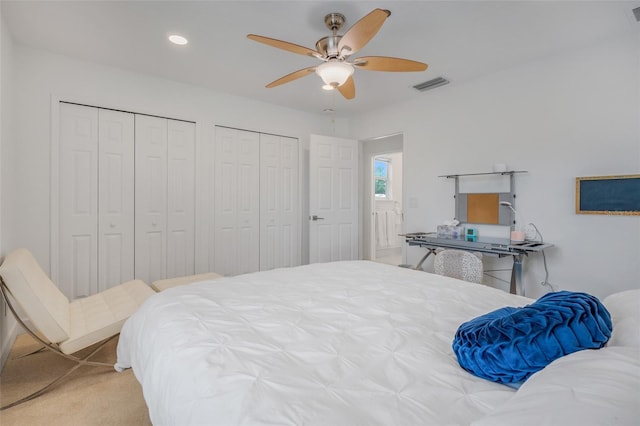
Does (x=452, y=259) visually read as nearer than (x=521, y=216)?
Yes

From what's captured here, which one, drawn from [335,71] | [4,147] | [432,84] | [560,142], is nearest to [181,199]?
[4,147]

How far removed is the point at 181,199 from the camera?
3.64 m

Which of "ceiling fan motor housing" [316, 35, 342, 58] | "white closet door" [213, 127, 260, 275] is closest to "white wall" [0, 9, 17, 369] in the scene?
"white closet door" [213, 127, 260, 275]

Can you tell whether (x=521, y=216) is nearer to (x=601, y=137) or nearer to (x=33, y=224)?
(x=601, y=137)

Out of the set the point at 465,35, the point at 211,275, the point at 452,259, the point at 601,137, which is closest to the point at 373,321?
the point at 452,259

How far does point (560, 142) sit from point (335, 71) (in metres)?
2.32

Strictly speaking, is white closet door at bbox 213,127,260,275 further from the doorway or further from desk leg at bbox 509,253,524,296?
desk leg at bbox 509,253,524,296

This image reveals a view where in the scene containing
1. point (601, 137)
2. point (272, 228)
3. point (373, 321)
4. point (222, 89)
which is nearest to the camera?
point (373, 321)

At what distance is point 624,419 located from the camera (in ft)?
1.63

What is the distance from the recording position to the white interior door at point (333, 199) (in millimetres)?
4457

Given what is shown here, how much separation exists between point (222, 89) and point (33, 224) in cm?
239

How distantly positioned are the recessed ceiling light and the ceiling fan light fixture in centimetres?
132

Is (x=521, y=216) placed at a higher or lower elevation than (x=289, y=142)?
lower

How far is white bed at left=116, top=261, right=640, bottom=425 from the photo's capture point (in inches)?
29.1
